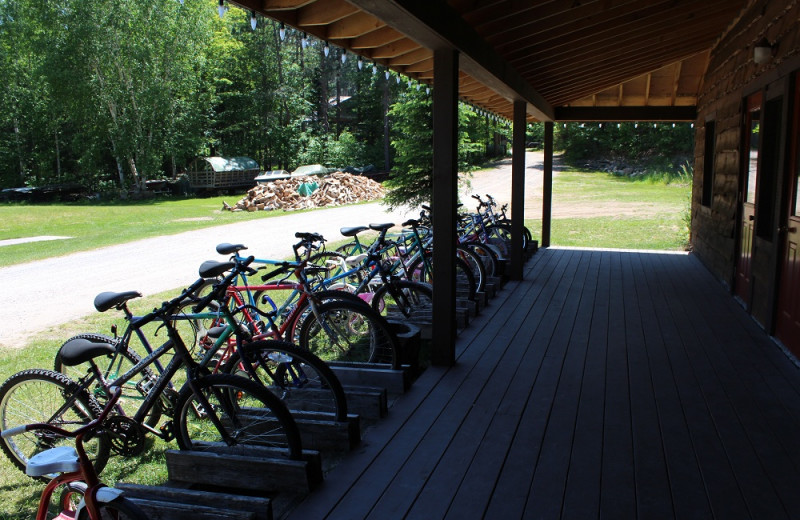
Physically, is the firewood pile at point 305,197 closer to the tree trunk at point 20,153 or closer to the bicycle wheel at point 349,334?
the tree trunk at point 20,153

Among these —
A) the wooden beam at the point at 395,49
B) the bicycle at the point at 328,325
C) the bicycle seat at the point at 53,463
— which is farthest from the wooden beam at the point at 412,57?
the bicycle seat at the point at 53,463

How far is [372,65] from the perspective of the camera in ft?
15.6

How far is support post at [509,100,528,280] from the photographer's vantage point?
22.4ft

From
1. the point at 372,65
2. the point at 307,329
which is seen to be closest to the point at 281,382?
Result: the point at 307,329

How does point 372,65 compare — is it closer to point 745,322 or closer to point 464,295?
point 464,295

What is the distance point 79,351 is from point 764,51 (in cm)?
526

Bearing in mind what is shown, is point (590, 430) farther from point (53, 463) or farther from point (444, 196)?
point (53, 463)

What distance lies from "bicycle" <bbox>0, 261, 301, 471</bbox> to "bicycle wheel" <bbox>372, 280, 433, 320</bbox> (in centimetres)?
136

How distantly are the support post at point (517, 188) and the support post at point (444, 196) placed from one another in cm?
302

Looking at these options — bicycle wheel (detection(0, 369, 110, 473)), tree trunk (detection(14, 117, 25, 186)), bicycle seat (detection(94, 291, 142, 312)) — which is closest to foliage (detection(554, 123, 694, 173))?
tree trunk (detection(14, 117, 25, 186))

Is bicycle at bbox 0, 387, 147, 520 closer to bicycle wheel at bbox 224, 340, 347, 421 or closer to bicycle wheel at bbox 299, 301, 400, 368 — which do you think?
bicycle wheel at bbox 224, 340, 347, 421

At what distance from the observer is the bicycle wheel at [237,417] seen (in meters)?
2.48

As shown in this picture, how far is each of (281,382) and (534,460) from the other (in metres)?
1.35

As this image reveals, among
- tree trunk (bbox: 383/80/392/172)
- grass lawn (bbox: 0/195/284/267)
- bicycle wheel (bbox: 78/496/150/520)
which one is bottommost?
grass lawn (bbox: 0/195/284/267)
